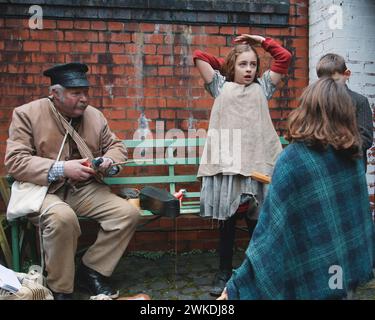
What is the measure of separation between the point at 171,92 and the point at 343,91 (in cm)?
248

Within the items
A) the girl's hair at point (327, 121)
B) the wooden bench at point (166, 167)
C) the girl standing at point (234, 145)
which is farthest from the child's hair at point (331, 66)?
the girl's hair at point (327, 121)

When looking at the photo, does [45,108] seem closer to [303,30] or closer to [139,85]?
[139,85]

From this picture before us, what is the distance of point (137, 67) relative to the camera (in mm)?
4195

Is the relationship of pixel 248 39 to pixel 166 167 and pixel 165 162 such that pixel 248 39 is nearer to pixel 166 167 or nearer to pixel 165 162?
pixel 165 162

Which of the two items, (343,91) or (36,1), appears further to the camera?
(36,1)

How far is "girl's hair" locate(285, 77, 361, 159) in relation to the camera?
6.19ft

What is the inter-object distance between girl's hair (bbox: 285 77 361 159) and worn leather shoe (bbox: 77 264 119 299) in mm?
2013

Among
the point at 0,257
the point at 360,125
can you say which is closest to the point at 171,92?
the point at 360,125

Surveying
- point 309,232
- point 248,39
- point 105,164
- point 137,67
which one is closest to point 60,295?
point 105,164

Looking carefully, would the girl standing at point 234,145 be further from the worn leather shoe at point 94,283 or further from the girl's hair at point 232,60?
the worn leather shoe at point 94,283

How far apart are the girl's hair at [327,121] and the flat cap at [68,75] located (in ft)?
6.73

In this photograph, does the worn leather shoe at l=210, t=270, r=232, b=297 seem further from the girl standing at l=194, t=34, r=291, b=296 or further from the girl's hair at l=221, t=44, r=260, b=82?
the girl's hair at l=221, t=44, r=260, b=82

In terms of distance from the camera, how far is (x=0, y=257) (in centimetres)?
371

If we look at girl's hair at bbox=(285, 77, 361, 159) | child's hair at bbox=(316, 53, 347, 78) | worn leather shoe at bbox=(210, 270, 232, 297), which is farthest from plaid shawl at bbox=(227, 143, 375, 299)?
child's hair at bbox=(316, 53, 347, 78)
